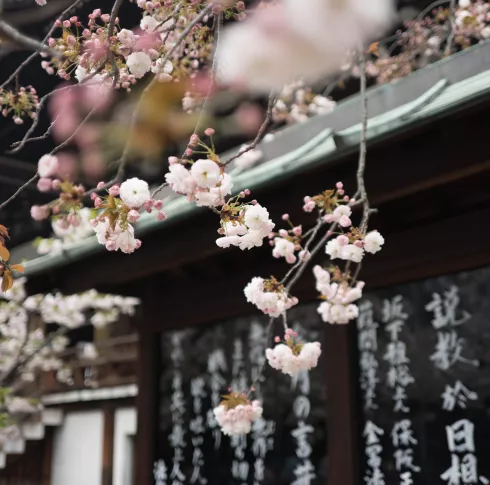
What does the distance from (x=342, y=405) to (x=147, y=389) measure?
2.35 m

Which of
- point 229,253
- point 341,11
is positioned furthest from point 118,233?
point 229,253

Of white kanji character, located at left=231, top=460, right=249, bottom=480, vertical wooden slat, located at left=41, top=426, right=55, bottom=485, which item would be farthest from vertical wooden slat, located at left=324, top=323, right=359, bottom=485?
vertical wooden slat, located at left=41, top=426, right=55, bottom=485

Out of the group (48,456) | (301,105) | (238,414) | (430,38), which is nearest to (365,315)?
(238,414)

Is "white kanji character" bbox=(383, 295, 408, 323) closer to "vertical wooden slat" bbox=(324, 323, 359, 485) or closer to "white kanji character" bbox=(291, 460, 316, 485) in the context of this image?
"vertical wooden slat" bbox=(324, 323, 359, 485)

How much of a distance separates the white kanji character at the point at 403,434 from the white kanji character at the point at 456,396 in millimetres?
288

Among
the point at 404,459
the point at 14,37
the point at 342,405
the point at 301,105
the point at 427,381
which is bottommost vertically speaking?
the point at 404,459

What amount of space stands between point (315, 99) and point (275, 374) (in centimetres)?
275

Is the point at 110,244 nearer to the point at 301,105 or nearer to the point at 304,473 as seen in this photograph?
the point at 304,473

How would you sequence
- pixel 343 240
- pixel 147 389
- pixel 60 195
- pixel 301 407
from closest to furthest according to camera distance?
pixel 60 195
pixel 343 240
pixel 301 407
pixel 147 389

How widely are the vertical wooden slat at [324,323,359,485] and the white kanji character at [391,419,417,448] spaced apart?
0.96 ft

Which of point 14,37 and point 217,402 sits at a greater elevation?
point 14,37

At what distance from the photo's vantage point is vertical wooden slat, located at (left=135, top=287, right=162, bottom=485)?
5.87 m

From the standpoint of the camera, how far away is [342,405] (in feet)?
14.3

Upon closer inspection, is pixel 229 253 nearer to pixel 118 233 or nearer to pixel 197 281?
pixel 197 281
